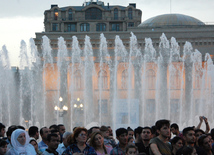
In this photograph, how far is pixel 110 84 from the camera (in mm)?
48031

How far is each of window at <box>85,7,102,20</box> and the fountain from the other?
17636 mm

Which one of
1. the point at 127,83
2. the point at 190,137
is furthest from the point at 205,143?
the point at 127,83

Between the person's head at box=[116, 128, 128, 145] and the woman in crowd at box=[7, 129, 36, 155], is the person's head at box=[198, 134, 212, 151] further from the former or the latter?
the woman in crowd at box=[7, 129, 36, 155]

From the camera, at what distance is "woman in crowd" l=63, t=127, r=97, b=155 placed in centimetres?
876

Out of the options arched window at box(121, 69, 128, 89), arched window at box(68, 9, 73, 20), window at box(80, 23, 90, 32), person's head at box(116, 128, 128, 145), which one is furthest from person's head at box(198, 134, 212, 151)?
arched window at box(68, 9, 73, 20)

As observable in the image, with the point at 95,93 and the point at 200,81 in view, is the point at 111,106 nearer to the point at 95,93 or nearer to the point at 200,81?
the point at 95,93

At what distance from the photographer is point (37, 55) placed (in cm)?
4819

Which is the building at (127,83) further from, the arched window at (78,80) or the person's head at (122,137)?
the person's head at (122,137)

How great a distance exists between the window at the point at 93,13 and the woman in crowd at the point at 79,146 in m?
58.3

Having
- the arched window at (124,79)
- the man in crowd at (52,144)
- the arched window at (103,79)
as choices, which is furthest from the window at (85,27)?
the man in crowd at (52,144)

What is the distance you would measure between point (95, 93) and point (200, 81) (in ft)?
31.3

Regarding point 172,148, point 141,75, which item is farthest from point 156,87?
point 172,148

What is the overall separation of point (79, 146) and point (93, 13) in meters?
58.7

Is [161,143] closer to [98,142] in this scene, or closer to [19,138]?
[98,142]
